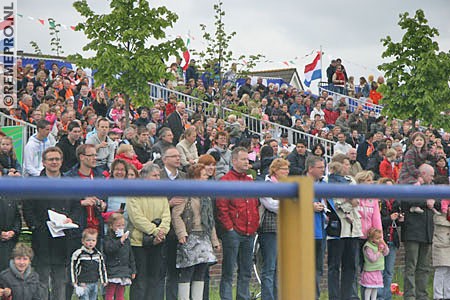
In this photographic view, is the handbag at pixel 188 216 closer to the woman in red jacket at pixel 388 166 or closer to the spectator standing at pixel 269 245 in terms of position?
the spectator standing at pixel 269 245

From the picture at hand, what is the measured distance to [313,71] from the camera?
33.9 m

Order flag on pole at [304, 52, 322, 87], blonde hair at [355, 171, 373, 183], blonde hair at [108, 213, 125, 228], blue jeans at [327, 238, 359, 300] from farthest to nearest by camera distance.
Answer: flag on pole at [304, 52, 322, 87], blonde hair at [355, 171, 373, 183], blue jeans at [327, 238, 359, 300], blonde hair at [108, 213, 125, 228]

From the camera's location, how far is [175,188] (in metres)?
2.59

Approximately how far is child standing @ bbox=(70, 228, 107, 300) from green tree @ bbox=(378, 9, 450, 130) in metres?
20.1

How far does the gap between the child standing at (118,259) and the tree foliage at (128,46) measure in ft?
49.2

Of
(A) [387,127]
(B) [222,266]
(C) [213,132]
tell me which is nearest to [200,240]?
(B) [222,266]

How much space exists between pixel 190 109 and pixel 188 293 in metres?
19.2

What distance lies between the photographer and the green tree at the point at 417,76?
23.0m

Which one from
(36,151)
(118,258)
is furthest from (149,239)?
(36,151)

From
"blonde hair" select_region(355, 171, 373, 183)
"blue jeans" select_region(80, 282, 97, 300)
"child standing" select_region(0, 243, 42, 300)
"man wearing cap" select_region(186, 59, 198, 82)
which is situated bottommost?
"blue jeans" select_region(80, 282, 97, 300)

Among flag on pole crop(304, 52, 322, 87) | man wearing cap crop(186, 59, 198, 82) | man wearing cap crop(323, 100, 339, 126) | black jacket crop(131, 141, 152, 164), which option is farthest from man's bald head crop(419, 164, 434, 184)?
flag on pole crop(304, 52, 322, 87)

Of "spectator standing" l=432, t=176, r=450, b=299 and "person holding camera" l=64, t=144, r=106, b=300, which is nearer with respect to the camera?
"person holding camera" l=64, t=144, r=106, b=300

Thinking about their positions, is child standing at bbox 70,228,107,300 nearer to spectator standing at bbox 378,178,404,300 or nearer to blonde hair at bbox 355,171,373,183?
spectator standing at bbox 378,178,404,300

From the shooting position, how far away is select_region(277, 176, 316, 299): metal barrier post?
8.76ft
